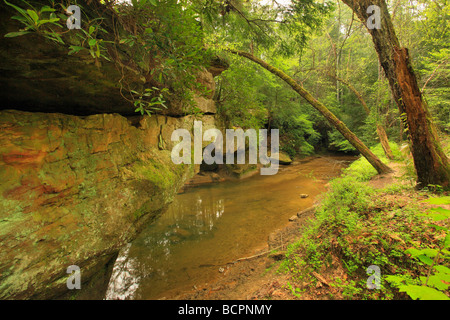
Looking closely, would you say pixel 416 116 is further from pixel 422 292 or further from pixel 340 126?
pixel 422 292

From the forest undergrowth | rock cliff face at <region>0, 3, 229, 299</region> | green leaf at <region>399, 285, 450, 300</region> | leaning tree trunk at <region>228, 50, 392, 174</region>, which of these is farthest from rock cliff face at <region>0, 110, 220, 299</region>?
leaning tree trunk at <region>228, 50, 392, 174</region>

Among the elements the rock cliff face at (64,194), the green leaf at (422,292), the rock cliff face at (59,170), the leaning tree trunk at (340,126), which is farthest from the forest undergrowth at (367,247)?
the rock cliff face at (59,170)

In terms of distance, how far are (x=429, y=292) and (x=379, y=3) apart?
16.6ft

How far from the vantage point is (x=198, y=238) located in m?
4.99

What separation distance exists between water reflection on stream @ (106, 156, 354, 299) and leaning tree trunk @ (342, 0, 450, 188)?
2.38m

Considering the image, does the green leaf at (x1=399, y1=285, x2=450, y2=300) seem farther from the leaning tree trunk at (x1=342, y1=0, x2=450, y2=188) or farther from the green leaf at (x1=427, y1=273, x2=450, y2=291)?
the leaning tree trunk at (x1=342, y1=0, x2=450, y2=188)

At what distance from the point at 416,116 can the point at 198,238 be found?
5.55m

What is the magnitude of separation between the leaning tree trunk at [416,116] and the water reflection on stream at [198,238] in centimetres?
238

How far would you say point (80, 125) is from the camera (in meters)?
2.67

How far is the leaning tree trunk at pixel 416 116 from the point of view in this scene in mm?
3279

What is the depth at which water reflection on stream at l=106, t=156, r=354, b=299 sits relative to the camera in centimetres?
360

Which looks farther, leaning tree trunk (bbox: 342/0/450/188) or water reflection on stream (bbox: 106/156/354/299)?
water reflection on stream (bbox: 106/156/354/299)
